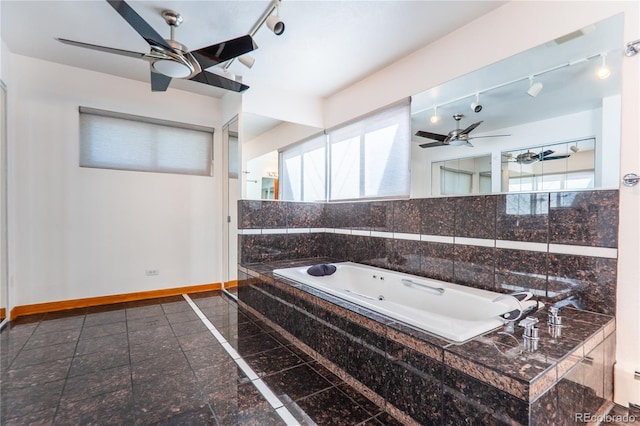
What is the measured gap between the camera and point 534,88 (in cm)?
Result: 195

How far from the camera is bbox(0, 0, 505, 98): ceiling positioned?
2.11 m

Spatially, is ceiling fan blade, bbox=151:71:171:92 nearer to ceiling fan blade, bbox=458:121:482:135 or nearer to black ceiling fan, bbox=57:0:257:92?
black ceiling fan, bbox=57:0:257:92

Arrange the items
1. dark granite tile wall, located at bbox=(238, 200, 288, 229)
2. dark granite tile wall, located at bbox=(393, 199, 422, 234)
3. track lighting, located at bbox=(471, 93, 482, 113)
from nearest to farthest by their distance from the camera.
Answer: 1. track lighting, located at bbox=(471, 93, 482, 113)
2. dark granite tile wall, located at bbox=(393, 199, 422, 234)
3. dark granite tile wall, located at bbox=(238, 200, 288, 229)

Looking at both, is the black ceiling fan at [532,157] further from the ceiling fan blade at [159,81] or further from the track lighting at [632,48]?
the ceiling fan blade at [159,81]

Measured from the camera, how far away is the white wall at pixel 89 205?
307cm

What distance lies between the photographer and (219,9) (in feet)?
7.05

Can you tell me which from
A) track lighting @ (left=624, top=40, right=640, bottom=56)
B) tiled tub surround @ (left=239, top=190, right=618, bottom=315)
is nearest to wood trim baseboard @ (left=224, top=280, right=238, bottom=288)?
tiled tub surround @ (left=239, top=190, right=618, bottom=315)

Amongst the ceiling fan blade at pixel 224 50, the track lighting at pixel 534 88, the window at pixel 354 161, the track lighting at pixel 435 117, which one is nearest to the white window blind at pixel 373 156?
the window at pixel 354 161

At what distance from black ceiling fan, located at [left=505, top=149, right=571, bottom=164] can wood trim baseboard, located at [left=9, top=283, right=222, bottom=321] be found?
3.81 metres

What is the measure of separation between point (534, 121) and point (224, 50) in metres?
2.14

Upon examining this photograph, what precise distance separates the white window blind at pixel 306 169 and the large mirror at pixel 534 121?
154cm

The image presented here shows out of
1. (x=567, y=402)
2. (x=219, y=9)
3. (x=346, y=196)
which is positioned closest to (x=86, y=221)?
(x=219, y=9)

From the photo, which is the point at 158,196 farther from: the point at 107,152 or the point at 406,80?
the point at 406,80

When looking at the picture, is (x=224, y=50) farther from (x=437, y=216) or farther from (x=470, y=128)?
(x=437, y=216)
